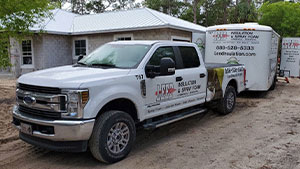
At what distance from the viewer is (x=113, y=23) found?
16.5 meters

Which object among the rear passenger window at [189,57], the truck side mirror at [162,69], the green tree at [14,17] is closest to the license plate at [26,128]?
the truck side mirror at [162,69]

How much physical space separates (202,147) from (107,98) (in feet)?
6.98

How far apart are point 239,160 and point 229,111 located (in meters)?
3.56

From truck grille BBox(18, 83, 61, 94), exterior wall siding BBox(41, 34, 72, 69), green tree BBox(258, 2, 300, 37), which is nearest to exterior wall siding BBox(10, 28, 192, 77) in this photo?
exterior wall siding BBox(41, 34, 72, 69)

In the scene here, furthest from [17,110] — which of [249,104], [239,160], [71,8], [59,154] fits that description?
[71,8]

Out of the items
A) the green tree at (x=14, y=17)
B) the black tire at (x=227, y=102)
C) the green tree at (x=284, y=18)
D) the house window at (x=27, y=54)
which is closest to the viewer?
the green tree at (x=14, y=17)

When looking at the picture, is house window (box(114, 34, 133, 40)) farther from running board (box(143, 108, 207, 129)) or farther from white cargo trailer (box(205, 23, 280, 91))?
running board (box(143, 108, 207, 129))

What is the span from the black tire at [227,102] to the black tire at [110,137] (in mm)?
3756

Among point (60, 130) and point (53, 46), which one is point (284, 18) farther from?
point (60, 130)

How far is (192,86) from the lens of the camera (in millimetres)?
5984

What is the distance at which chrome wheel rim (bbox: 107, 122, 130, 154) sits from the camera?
423 centimetres

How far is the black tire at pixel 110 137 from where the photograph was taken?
4.04 metres

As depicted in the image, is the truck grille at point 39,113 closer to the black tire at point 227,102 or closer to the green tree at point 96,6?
the black tire at point 227,102

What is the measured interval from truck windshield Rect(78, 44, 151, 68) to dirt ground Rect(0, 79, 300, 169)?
1602 mm
